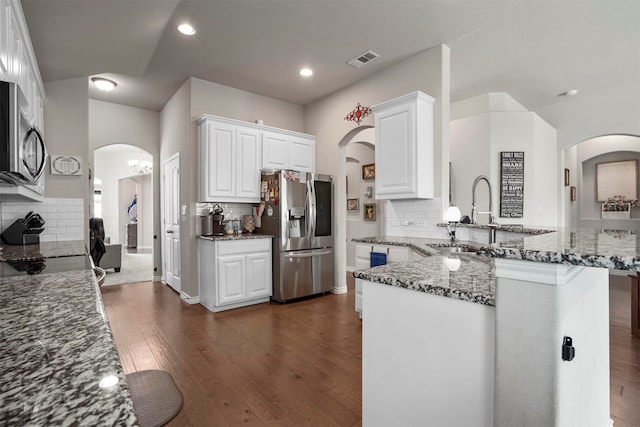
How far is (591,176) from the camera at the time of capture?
21.9 ft

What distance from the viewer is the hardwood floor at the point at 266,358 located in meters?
1.98

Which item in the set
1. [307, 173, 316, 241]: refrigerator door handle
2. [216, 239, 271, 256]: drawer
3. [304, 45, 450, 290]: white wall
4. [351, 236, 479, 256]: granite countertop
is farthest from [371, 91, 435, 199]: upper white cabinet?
[216, 239, 271, 256]: drawer

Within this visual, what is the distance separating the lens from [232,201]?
14.5 feet

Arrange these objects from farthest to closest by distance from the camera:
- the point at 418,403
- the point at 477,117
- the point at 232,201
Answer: the point at 477,117 < the point at 232,201 < the point at 418,403

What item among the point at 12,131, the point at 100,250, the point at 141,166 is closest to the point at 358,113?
the point at 12,131

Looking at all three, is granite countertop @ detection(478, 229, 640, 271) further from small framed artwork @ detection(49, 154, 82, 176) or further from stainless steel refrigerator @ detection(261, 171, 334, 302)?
small framed artwork @ detection(49, 154, 82, 176)

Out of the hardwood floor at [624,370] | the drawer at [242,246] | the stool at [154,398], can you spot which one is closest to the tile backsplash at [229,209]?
the drawer at [242,246]

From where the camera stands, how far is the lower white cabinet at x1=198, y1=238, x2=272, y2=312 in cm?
394

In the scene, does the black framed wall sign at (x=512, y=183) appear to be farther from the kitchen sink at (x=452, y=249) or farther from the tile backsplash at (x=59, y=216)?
the tile backsplash at (x=59, y=216)

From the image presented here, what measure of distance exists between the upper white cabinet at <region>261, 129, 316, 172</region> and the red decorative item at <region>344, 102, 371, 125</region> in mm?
900

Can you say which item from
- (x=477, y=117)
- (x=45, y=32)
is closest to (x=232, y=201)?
(x=45, y=32)

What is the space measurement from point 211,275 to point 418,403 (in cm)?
324

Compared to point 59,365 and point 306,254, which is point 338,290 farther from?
point 59,365

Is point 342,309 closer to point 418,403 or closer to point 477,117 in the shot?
point 418,403
